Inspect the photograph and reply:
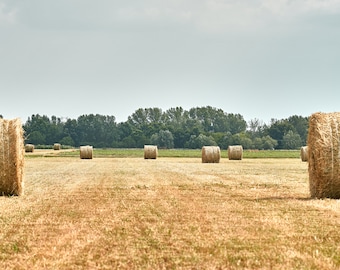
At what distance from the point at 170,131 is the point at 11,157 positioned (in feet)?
373

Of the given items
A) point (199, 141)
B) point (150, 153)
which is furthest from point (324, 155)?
point (199, 141)

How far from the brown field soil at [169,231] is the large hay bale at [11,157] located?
74 centimetres

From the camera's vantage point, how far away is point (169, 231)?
343 inches

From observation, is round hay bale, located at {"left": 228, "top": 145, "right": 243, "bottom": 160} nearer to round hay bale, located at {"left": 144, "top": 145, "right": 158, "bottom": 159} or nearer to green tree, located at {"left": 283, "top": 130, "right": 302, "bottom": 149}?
round hay bale, located at {"left": 144, "top": 145, "right": 158, "bottom": 159}

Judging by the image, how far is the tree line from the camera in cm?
11706

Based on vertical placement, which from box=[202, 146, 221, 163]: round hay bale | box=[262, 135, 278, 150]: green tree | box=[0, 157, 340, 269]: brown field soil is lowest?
box=[0, 157, 340, 269]: brown field soil

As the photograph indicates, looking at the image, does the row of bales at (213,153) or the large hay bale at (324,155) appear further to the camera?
the row of bales at (213,153)

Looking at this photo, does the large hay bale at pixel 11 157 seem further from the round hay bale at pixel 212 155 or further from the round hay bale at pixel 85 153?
the round hay bale at pixel 85 153

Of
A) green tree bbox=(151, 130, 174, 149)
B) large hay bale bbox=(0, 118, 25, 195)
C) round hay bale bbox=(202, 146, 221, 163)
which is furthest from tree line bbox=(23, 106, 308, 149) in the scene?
large hay bale bbox=(0, 118, 25, 195)

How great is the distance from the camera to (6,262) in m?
6.88

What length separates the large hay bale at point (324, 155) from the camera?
535 inches

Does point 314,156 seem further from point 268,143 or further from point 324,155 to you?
point 268,143

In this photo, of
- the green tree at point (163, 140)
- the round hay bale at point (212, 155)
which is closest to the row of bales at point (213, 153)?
the round hay bale at point (212, 155)

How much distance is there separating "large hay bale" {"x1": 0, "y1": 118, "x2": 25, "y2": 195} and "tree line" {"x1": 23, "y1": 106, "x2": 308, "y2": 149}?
302 ft
